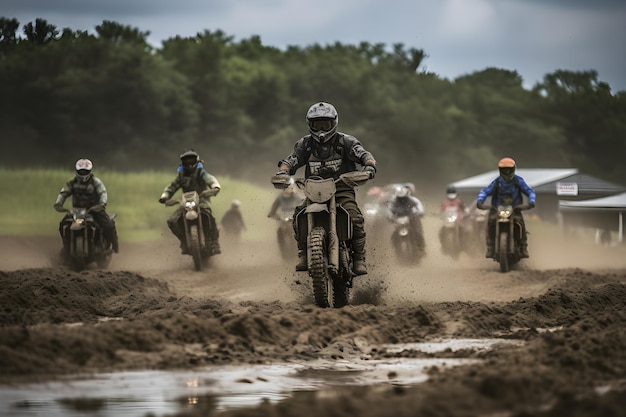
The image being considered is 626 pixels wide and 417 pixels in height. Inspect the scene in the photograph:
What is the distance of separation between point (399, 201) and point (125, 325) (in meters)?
14.9

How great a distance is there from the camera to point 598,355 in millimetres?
10227

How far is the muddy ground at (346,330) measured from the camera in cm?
835

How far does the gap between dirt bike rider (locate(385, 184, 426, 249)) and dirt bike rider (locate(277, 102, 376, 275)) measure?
983 centimetres

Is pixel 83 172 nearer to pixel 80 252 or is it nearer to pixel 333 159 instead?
pixel 80 252

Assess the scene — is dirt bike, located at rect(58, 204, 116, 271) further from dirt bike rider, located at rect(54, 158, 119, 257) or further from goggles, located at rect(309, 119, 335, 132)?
goggles, located at rect(309, 119, 335, 132)

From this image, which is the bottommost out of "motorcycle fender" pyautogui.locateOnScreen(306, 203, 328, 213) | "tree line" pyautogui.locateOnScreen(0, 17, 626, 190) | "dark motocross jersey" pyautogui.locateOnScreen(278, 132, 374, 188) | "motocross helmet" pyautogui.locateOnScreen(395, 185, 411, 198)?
Result: "motorcycle fender" pyautogui.locateOnScreen(306, 203, 328, 213)

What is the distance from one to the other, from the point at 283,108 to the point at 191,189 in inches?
1680

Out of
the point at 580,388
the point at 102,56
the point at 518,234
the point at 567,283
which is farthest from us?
the point at 102,56

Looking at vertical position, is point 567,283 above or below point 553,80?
below

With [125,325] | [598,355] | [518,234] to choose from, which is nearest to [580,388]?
[598,355]

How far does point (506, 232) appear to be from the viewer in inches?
926

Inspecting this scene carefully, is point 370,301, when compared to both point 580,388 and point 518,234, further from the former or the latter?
point 580,388

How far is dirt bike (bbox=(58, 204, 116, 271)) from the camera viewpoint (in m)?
23.0

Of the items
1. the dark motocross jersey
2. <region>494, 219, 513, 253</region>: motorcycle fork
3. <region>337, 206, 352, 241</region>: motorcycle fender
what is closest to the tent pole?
<region>494, 219, 513, 253</region>: motorcycle fork
